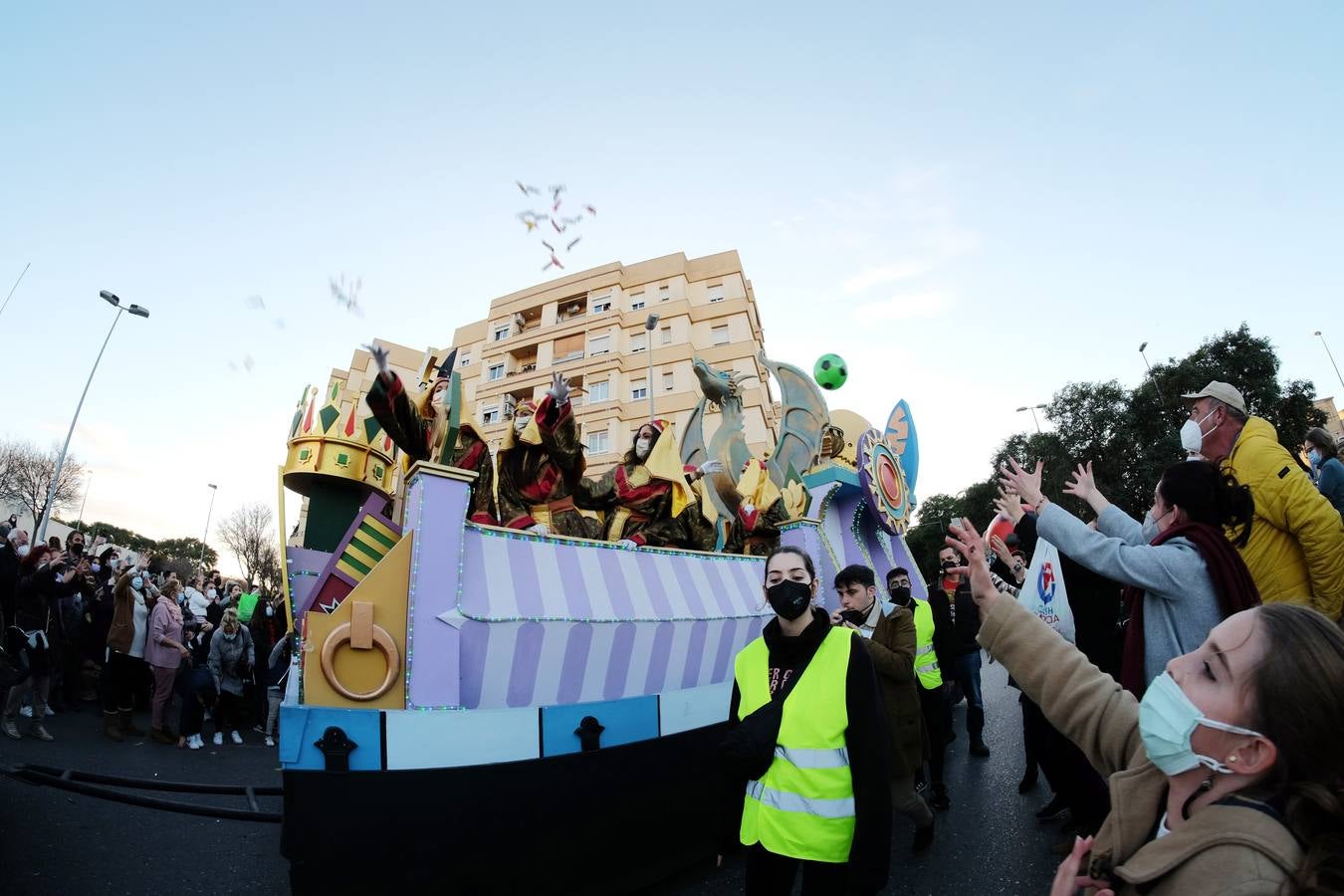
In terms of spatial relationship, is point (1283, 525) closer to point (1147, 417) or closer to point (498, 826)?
point (498, 826)

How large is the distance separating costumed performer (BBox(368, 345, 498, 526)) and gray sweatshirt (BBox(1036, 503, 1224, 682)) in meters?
2.69

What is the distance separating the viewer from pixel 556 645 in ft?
11.6

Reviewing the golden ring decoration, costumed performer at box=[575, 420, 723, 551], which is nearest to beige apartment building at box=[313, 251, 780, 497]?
costumed performer at box=[575, 420, 723, 551]

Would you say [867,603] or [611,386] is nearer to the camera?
[867,603]

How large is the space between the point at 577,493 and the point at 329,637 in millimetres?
2447

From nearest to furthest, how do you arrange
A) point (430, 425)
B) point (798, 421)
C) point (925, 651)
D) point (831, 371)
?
1. point (430, 425)
2. point (925, 651)
3. point (798, 421)
4. point (831, 371)

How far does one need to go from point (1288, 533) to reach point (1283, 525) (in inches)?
2.2

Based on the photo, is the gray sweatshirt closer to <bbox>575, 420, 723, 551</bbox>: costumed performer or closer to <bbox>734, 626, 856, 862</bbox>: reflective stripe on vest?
<bbox>734, 626, 856, 862</bbox>: reflective stripe on vest

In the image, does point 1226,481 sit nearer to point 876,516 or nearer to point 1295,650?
point 1295,650

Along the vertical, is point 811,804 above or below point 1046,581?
below

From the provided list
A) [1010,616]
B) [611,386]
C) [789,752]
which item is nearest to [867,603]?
[789,752]

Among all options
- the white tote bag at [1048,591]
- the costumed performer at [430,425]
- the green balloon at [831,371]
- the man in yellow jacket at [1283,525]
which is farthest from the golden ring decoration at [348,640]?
the green balloon at [831,371]

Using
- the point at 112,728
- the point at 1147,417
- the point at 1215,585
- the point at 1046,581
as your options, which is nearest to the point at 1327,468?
the point at 1046,581

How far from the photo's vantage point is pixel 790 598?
2.54 meters
